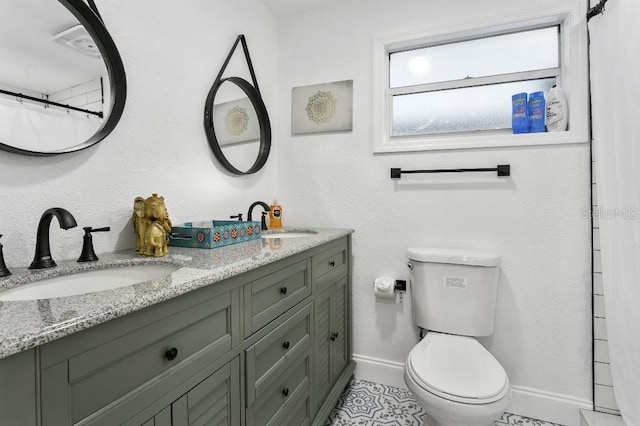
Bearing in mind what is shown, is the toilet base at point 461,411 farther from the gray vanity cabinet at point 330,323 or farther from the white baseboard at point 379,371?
the white baseboard at point 379,371

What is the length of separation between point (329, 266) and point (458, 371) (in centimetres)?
74

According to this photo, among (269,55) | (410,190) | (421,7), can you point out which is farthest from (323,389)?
(421,7)

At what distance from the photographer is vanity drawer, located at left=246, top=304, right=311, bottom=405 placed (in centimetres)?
106

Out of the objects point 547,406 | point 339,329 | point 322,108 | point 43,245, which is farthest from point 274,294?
point 547,406

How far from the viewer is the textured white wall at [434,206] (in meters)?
1.70

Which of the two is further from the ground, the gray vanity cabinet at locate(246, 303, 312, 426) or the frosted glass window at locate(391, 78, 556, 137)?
the frosted glass window at locate(391, 78, 556, 137)

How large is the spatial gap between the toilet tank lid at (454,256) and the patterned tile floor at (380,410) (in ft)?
2.67

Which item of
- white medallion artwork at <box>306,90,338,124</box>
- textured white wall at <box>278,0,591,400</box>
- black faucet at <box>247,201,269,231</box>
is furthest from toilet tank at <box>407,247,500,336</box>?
white medallion artwork at <box>306,90,338,124</box>

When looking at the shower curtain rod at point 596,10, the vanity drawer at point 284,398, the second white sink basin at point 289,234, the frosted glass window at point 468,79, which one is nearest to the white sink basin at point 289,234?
the second white sink basin at point 289,234

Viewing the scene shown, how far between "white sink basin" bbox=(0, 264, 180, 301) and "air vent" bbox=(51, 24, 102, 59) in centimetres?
75

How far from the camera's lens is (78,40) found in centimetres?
112

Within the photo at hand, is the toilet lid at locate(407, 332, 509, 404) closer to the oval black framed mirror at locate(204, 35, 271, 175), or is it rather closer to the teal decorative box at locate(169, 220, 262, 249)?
the teal decorative box at locate(169, 220, 262, 249)

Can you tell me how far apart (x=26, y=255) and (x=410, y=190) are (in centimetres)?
173

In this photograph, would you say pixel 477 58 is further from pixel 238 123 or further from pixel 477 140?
pixel 238 123
